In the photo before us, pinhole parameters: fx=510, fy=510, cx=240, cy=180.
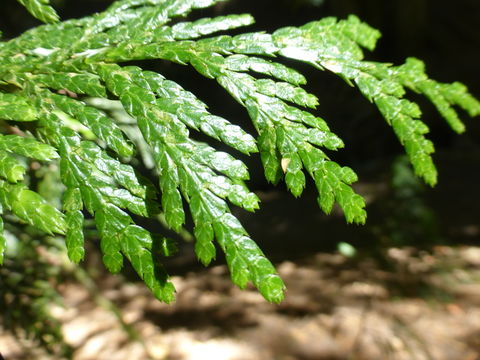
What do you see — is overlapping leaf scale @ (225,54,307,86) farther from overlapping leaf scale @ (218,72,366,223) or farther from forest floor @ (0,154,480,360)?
forest floor @ (0,154,480,360)

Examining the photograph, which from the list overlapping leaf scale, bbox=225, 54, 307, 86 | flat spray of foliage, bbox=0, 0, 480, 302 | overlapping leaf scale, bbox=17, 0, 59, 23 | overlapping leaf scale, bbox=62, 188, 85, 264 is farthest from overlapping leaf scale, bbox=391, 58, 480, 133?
overlapping leaf scale, bbox=17, 0, 59, 23

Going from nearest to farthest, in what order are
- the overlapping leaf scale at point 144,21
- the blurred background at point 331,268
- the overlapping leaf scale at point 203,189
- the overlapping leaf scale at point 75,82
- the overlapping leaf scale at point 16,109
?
the overlapping leaf scale at point 203,189 < the overlapping leaf scale at point 16,109 < the overlapping leaf scale at point 75,82 < the overlapping leaf scale at point 144,21 < the blurred background at point 331,268

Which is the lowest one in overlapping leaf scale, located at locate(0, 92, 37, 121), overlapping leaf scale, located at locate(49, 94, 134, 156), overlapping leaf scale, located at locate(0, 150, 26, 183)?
overlapping leaf scale, located at locate(0, 150, 26, 183)

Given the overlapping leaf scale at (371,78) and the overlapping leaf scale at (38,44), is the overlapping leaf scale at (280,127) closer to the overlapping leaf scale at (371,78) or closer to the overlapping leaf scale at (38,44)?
the overlapping leaf scale at (371,78)

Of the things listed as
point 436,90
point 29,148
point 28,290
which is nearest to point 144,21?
point 29,148

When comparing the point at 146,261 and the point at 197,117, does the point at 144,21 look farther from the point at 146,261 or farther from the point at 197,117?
the point at 146,261

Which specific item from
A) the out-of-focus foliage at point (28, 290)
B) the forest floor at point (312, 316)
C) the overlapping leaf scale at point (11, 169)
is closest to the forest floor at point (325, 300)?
the forest floor at point (312, 316)
